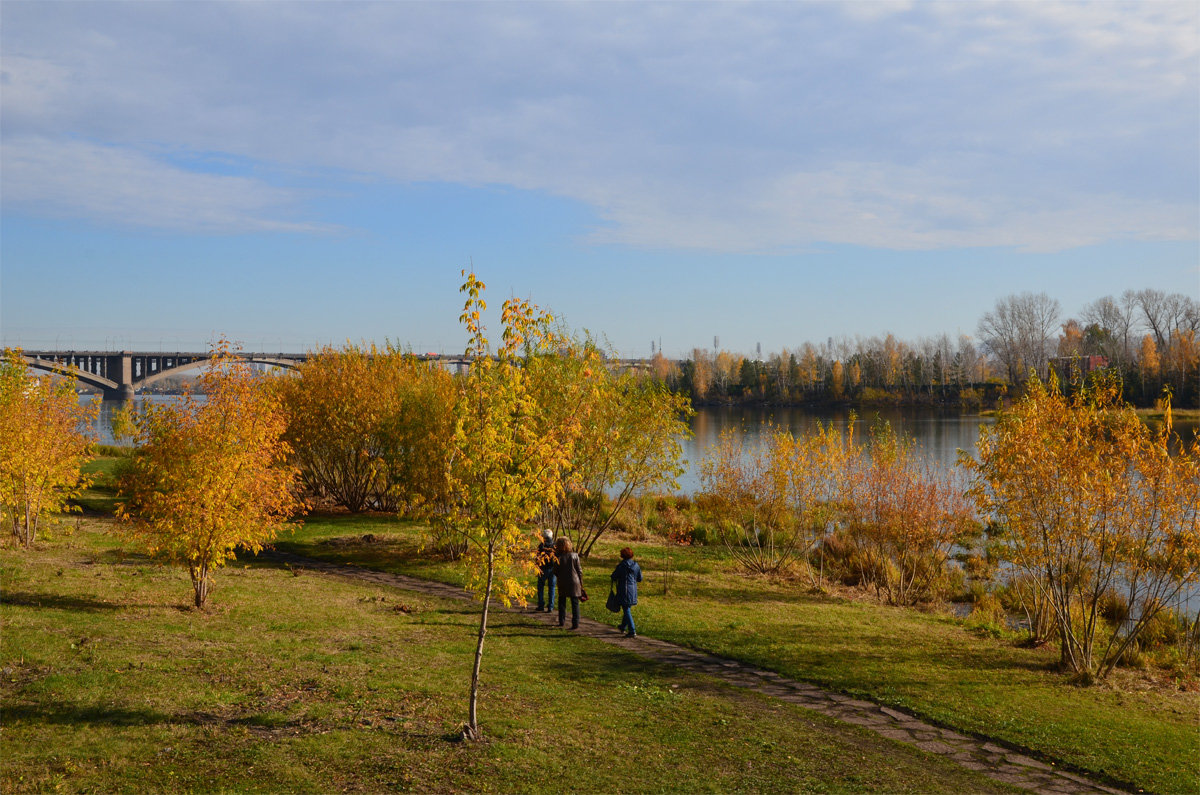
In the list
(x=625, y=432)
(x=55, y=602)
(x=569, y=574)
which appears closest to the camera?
(x=55, y=602)

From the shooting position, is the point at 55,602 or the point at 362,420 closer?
the point at 55,602

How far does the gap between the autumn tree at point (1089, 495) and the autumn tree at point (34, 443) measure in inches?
891

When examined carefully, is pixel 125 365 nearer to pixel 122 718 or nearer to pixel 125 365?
pixel 125 365

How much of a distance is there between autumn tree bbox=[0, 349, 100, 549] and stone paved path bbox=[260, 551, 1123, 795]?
13.6 m

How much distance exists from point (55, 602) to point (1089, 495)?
65.4 ft

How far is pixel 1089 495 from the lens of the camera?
1437 cm

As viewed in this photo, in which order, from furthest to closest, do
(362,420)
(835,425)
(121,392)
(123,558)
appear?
(121,392) < (835,425) < (362,420) < (123,558)

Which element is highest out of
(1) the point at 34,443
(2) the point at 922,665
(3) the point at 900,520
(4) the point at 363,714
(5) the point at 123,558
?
(1) the point at 34,443

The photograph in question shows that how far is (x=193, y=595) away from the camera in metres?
17.1

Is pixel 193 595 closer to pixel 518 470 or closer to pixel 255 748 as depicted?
pixel 255 748

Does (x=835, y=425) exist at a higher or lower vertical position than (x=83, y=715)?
higher

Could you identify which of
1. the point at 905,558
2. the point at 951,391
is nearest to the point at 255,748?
the point at 905,558

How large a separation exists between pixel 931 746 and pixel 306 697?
8.89 metres

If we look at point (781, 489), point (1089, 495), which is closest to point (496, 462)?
point (1089, 495)
